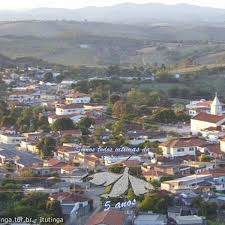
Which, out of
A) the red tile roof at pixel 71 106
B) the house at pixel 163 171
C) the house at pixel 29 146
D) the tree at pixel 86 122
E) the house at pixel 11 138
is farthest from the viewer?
the red tile roof at pixel 71 106

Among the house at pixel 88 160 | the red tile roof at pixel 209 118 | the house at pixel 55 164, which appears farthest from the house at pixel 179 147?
the red tile roof at pixel 209 118

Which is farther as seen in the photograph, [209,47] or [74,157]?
[209,47]

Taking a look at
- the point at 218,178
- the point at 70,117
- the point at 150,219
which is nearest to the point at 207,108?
the point at 70,117

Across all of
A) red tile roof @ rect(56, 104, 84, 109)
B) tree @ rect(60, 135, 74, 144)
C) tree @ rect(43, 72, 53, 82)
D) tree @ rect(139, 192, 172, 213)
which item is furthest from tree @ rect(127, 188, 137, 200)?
tree @ rect(43, 72, 53, 82)

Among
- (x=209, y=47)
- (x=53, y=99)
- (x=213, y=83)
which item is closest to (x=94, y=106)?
(x=53, y=99)

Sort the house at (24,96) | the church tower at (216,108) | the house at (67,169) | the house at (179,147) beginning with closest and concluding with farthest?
the house at (67,169) < the house at (179,147) < the church tower at (216,108) < the house at (24,96)

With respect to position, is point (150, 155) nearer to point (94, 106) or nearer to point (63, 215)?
point (63, 215)

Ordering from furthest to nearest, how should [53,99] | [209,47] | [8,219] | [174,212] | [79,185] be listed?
[209,47]
[53,99]
[79,185]
[174,212]
[8,219]

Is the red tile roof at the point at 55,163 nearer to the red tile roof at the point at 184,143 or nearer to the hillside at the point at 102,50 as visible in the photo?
the red tile roof at the point at 184,143
